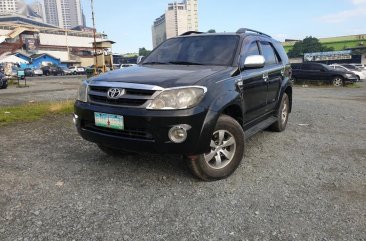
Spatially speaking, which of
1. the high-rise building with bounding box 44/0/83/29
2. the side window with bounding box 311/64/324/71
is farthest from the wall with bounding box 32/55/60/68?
the high-rise building with bounding box 44/0/83/29

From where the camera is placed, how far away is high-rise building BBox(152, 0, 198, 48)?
92250 mm

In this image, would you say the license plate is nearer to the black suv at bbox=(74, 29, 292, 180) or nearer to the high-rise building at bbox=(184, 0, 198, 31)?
the black suv at bbox=(74, 29, 292, 180)

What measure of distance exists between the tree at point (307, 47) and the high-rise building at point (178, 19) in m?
28.8

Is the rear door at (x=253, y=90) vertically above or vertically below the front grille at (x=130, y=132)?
above

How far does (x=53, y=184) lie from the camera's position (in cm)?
363

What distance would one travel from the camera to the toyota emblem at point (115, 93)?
3.44 m

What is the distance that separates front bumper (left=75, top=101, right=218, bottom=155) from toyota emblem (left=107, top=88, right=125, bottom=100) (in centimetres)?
12

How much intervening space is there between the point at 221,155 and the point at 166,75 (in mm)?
1135

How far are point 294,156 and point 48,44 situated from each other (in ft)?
335

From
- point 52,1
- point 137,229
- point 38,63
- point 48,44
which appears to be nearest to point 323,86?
point 137,229

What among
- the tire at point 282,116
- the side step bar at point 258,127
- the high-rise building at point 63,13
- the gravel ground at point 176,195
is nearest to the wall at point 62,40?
the high-rise building at point 63,13

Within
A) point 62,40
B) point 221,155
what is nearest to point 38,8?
point 62,40

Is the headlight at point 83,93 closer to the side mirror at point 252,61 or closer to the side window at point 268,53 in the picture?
the side mirror at point 252,61

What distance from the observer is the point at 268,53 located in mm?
5520
